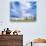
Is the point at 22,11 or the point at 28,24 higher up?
the point at 22,11

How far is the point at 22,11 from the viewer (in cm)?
246

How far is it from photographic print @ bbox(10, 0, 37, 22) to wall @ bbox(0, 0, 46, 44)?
6cm

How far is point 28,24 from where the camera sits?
8.09ft

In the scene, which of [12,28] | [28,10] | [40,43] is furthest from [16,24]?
[40,43]

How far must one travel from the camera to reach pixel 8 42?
2461 mm

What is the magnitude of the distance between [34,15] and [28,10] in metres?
0.11

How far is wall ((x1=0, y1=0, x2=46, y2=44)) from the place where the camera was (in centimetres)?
246

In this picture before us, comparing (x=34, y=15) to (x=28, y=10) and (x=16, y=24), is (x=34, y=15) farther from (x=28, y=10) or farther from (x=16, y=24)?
(x=16, y=24)

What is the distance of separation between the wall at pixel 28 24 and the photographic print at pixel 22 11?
0.06 m

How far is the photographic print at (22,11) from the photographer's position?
8.07 ft

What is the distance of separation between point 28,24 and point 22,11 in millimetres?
200

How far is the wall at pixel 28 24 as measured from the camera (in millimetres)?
2459

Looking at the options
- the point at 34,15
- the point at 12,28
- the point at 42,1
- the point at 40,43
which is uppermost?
the point at 42,1

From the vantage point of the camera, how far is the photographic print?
2.46 metres
